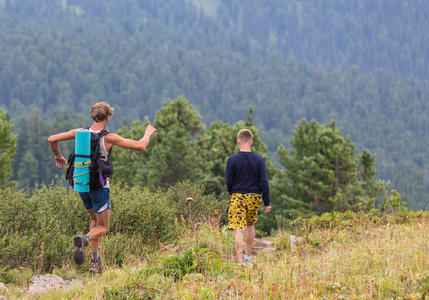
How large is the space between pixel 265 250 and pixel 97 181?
138 inches

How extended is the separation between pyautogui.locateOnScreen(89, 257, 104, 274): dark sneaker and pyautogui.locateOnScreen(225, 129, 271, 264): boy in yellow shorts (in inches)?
69.0

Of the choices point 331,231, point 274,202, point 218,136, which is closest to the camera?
point 331,231

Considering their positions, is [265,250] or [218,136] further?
[218,136]

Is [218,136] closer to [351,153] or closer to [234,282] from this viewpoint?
[351,153]

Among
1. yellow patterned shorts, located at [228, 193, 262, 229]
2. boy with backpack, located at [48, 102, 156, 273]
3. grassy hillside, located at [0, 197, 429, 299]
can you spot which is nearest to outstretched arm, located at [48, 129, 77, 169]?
boy with backpack, located at [48, 102, 156, 273]

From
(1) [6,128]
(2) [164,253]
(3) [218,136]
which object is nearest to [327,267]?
(2) [164,253]

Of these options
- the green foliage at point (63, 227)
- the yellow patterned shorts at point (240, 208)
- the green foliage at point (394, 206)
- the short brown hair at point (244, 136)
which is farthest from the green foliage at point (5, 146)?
the yellow patterned shorts at point (240, 208)

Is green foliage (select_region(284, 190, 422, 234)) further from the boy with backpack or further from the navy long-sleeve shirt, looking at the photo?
the boy with backpack

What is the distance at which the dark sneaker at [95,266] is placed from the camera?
583cm

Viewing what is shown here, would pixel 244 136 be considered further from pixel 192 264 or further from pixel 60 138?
pixel 60 138

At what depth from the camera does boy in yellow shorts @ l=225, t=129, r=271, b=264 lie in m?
6.34

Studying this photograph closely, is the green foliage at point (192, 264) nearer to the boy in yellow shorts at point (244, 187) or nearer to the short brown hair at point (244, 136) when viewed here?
the boy in yellow shorts at point (244, 187)

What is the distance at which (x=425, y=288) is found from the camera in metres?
4.10

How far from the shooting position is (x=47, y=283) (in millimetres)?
5387
